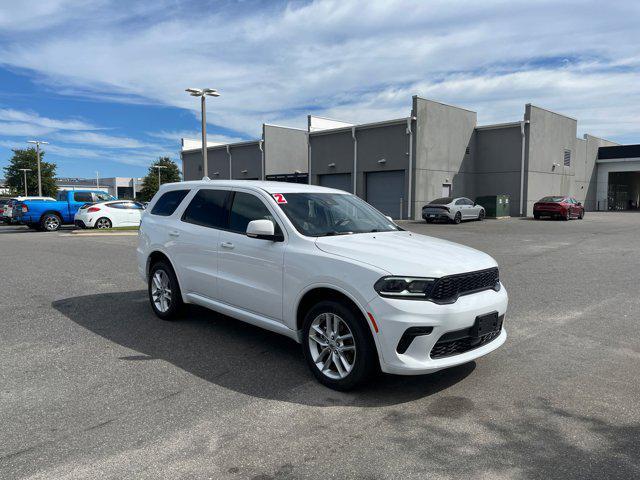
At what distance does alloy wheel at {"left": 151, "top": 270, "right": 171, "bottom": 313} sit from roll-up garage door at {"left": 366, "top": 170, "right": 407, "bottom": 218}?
25.6m

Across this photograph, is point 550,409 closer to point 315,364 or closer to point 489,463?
point 489,463

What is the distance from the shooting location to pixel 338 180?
35.8m

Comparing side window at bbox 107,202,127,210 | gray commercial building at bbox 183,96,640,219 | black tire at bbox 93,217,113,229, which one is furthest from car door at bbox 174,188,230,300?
gray commercial building at bbox 183,96,640,219

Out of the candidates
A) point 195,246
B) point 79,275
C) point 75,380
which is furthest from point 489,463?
point 79,275

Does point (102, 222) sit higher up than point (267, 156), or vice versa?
point (267, 156)

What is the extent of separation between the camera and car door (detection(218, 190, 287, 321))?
181 inches

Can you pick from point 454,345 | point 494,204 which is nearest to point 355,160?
point 494,204

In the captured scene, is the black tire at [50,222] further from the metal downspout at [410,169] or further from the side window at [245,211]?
the side window at [245,211]

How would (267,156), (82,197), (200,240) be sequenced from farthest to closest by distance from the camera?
(267,156) < (82,197) < (200,240)

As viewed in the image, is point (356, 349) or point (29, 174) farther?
point (29, 174)

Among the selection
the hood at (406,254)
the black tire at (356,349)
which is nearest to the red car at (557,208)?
the hood at (406,254)

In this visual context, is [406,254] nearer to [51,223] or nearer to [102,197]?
[51,223]

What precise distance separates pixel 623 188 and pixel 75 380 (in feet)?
202

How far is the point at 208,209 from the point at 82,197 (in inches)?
823
